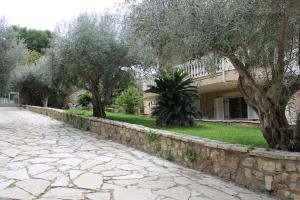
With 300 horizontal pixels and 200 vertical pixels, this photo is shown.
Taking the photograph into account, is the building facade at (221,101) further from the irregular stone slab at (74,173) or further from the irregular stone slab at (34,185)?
the irregular stone slab at (34,185)

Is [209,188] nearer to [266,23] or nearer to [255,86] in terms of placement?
[255,86]

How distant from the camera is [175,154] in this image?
8.73 meters

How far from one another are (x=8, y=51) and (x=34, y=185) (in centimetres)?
1082

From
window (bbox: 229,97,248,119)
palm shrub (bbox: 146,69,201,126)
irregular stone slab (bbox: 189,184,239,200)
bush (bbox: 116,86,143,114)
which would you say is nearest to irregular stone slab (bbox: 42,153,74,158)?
irregular stone slab (bbox: 189,184,239,200)

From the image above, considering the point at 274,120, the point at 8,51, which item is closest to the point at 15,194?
the point at 274,120

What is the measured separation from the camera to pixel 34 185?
6.35 m

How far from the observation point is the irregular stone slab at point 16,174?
6.88 metres

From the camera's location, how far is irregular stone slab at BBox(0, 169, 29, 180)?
6875mm

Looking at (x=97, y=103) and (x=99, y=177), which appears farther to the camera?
(x=97, y=103)

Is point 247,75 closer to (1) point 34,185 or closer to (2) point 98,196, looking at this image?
(2) point 98,196

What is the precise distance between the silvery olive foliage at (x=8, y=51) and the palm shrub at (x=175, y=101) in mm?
6374

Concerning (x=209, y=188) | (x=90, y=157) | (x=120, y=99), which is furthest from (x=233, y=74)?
(x=120, y=99)

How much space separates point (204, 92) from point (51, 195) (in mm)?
15389

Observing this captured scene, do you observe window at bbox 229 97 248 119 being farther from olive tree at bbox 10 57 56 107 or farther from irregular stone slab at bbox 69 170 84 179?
olive tree at bbox 10 57 56 107
